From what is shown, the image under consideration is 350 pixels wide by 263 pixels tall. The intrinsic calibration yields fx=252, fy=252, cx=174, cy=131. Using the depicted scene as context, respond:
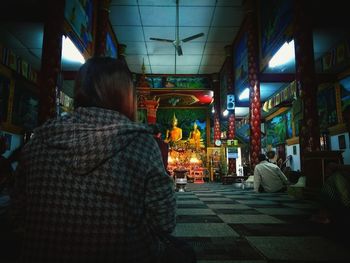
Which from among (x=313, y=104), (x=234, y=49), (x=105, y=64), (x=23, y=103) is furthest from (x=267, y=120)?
(x=105, y=64)

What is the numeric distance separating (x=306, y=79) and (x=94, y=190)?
538 cm

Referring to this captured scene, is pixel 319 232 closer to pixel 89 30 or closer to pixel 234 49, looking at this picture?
pixel 89 30

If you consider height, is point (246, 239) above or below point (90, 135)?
below

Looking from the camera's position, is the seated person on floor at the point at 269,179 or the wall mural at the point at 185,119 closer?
the seated person on floor at the point at 269,179

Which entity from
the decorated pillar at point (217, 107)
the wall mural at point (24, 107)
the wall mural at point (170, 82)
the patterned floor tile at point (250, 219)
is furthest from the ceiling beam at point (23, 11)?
the decorated pillar at point (217, 107)

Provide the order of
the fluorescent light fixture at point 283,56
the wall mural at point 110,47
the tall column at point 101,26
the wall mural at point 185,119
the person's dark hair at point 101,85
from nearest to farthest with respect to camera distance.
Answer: the person's dark hair at point 101,85
the fluorescent light fixture at point 283,56
the tall column at point 101,26
the wall mural at point 110,47
the wall mural at point 185,119

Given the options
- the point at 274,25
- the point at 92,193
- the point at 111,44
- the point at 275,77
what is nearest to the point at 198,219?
the point at 92,193

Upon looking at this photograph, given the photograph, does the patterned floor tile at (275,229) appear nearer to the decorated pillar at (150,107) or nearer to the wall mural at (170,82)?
the wall mural at (170,82)

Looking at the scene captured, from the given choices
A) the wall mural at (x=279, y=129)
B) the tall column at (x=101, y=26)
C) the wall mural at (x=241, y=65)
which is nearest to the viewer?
the tall column at (x=101, y=26)

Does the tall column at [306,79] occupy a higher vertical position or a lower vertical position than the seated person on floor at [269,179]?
higher

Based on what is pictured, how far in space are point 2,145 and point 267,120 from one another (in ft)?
50.0

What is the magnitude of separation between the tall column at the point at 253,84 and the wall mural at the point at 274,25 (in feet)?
1.07

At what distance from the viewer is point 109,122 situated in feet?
2.96

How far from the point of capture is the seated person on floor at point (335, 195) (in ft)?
7.44
